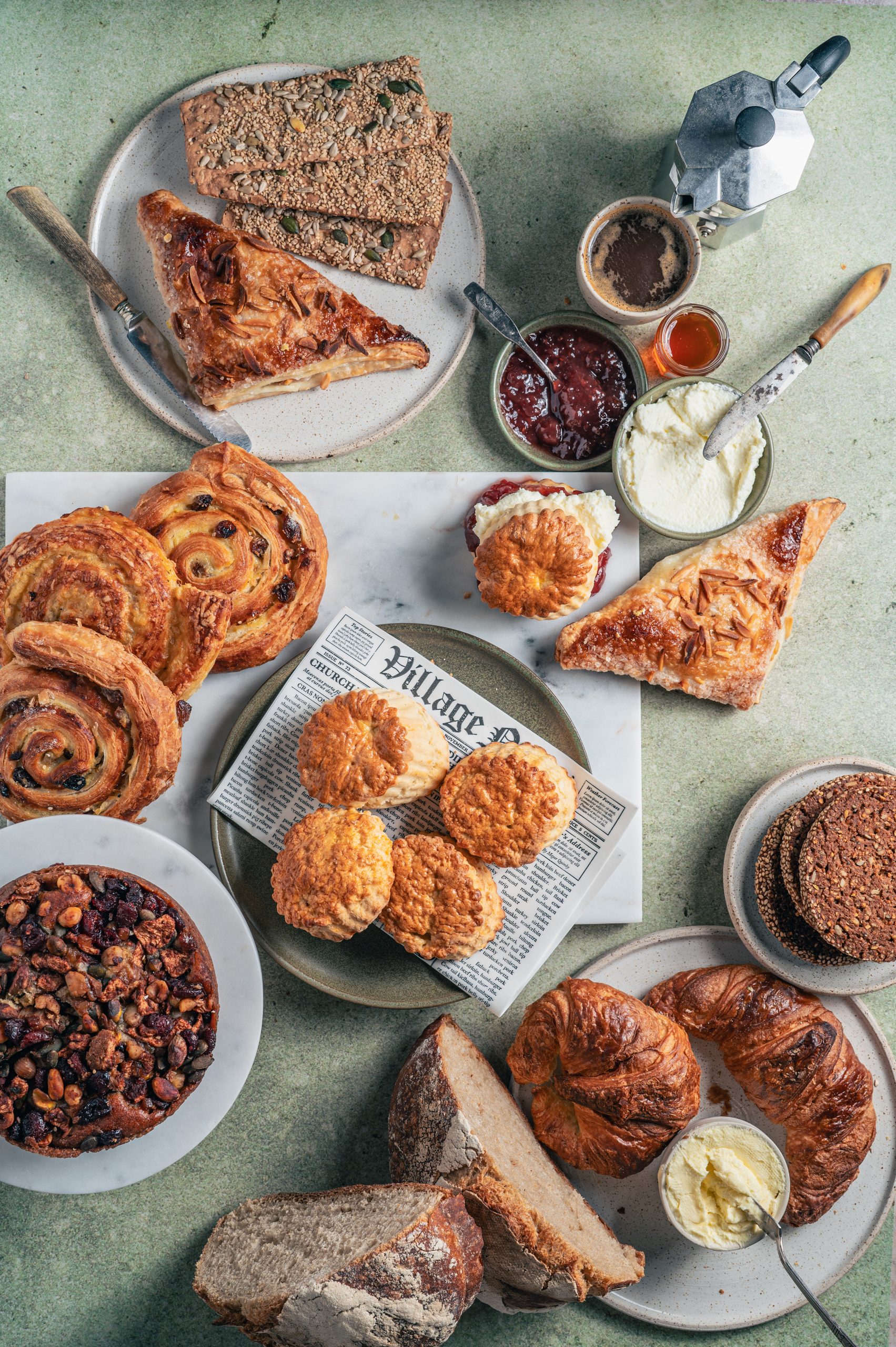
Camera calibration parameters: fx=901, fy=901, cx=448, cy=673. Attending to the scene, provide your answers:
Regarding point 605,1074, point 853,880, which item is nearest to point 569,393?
point 853,880

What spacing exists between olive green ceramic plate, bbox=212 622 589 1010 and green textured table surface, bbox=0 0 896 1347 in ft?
0.89

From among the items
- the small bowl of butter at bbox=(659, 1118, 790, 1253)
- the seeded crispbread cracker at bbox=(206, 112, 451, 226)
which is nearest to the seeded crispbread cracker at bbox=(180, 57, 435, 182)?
the seeded crispbread cracker at bbox=(206, 112, 451, 226)

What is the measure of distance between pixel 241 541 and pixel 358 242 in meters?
1.42

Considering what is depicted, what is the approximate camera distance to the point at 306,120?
3.73 meters

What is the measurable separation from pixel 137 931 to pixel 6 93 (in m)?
3.62

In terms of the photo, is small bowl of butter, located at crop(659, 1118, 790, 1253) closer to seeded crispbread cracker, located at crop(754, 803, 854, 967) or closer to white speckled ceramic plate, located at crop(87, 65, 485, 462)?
seeded crispbread cracker, located at crop(754, 803, 854, 967)

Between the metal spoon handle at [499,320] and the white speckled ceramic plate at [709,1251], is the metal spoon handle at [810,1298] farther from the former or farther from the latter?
the metal spoon handle at [499,320]

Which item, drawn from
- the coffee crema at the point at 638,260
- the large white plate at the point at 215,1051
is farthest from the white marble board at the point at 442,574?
the large white plate at the point at 215,1051

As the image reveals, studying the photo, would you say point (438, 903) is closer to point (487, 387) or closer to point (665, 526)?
point (665, 526)

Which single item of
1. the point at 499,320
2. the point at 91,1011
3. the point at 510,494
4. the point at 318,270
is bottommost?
the point at 91,1011

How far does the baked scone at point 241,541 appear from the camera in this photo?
3.48 m

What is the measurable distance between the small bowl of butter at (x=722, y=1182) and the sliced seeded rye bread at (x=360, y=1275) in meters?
0.88

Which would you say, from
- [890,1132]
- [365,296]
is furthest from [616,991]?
[365,296]

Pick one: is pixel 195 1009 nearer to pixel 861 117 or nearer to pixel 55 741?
pixel 55 741
